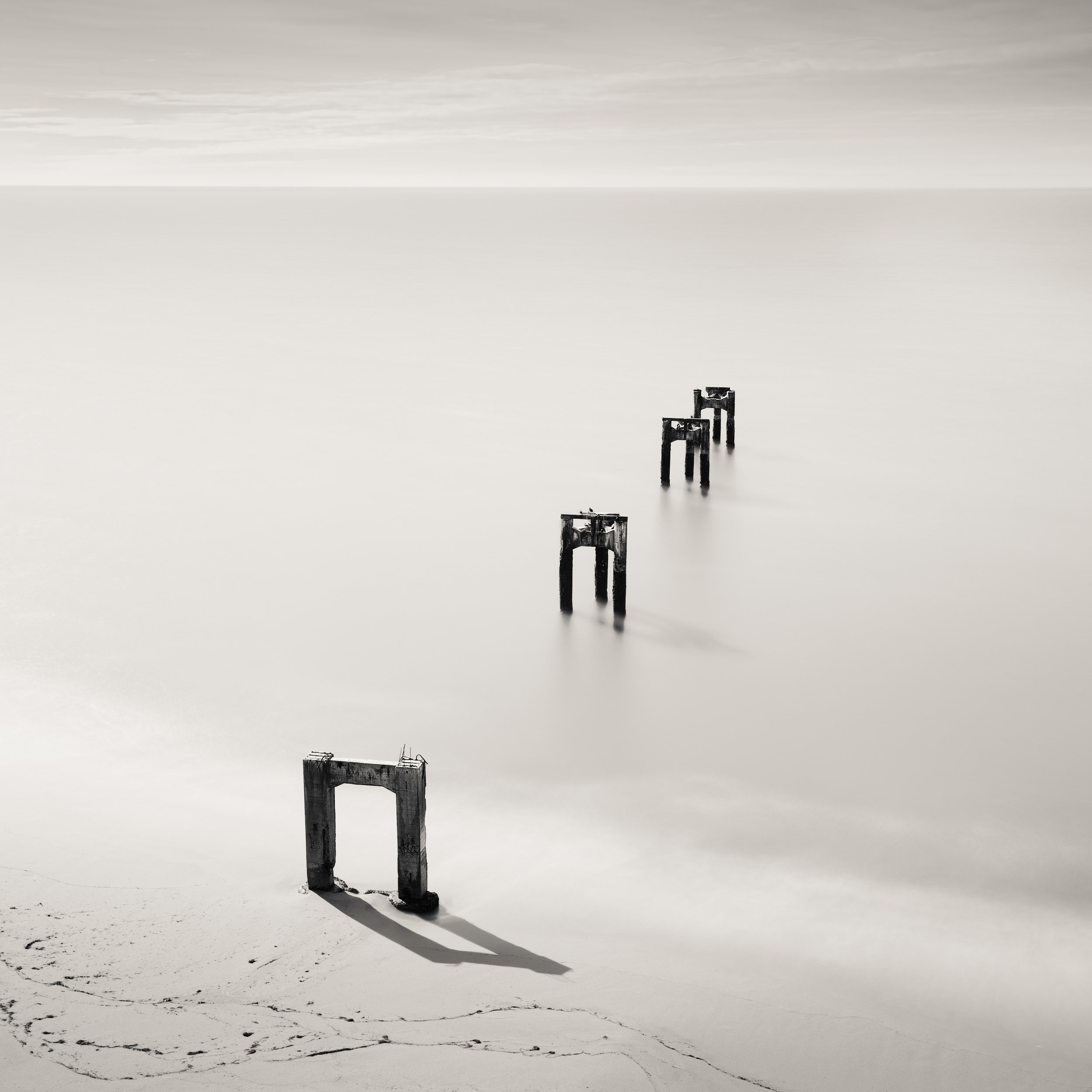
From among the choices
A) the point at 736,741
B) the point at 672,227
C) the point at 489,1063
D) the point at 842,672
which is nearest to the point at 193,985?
the point at 489,1063

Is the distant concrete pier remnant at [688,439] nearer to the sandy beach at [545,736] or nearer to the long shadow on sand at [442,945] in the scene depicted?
the sandy beach at [545,736]

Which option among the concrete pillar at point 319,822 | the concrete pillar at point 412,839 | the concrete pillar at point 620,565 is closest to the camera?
the concrete pillar at point 412,839

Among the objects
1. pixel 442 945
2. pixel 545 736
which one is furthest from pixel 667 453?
pixel 442 945

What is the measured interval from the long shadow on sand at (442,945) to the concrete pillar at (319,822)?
0.15 m

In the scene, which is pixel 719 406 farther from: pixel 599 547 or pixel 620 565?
pixel 599 547

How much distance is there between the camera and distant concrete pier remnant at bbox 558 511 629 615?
1438cm

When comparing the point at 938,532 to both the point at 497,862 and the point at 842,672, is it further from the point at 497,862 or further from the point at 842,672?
the point at 497,862

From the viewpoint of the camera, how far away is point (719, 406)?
77.6 feet

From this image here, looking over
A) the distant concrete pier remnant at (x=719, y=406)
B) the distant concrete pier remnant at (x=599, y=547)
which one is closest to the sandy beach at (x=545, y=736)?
the distant concrete pier remnant at (x=599, y=547)

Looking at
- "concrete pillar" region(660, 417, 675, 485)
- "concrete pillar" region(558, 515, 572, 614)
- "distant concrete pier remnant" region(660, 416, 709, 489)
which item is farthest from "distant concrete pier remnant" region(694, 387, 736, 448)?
"concrete pillar" region(558, 515, 572, 614)

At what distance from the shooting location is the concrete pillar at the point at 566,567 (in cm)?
1452

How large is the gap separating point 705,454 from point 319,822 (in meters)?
14.2

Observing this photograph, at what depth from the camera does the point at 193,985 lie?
7344mm

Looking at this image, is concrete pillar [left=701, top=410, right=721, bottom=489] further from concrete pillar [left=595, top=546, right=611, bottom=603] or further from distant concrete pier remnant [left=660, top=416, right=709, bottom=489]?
concrete pillar [left=595, top=546, right=611, bottom=603]
